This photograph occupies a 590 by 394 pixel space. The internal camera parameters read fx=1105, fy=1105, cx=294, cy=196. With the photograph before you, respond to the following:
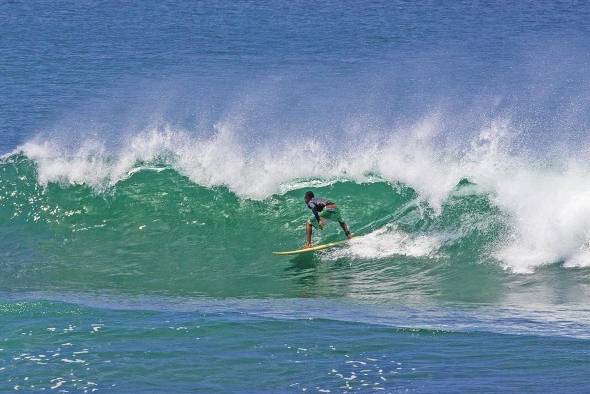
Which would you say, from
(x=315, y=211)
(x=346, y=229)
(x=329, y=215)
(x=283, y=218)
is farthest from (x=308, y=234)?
(x=283, y=218)

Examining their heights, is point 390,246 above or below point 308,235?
below

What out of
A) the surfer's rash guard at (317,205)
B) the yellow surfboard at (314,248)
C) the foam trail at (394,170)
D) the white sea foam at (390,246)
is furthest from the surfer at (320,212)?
the foam trail at (394,170)

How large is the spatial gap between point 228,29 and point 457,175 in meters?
25.5

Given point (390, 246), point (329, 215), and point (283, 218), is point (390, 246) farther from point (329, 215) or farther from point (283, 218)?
point (283, 218)

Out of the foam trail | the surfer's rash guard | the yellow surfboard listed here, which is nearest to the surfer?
the surfer's rash guard

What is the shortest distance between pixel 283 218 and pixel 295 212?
0.33 m

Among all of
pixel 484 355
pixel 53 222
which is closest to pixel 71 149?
pixel 53 222

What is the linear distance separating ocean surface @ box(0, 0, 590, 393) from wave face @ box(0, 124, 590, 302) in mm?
59

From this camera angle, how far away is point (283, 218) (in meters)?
23.8

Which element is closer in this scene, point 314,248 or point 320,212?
point 314,248

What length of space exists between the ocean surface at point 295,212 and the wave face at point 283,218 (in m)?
0.06

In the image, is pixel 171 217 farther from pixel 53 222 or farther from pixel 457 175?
pixel 457 175

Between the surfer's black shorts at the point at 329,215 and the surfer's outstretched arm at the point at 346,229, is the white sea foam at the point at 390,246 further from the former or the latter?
the surfer's black shorts at the point at 329,215

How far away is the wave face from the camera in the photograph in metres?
20.5
